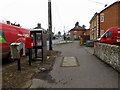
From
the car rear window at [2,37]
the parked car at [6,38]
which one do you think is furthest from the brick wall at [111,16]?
the car rear window at [2,37]

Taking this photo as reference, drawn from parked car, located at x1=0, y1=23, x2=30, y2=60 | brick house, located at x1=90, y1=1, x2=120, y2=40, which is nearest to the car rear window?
parked car, located at x1=0, y1=23, x2=30, y2=60

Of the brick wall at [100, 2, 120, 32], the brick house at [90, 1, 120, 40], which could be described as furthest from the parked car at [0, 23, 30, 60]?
the brick wall at [100, 2, 120, 32]

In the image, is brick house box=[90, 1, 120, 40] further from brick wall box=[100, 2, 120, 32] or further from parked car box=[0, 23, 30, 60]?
parked car box=[0, 23, 30, 60]

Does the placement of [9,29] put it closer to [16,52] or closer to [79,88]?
[16,52]

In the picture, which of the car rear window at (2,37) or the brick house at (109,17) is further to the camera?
the brick house at (109,17)

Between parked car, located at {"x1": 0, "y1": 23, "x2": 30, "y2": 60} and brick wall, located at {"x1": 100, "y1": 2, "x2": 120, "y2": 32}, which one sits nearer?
parked car, located at {"x1": 0, "y1": 23, "x2": 30, "y2": 60}

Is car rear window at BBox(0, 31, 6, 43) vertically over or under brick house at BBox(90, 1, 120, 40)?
under

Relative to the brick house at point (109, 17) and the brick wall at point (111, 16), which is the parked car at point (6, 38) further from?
the brick wall at point (111, 16)

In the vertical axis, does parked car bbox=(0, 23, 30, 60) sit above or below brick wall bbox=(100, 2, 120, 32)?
below

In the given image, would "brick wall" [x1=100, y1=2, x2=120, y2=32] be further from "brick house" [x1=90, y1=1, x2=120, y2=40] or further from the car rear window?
the car rear window

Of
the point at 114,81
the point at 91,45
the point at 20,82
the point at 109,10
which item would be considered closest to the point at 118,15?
the point at 109,10

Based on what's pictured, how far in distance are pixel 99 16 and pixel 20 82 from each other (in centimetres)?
1868

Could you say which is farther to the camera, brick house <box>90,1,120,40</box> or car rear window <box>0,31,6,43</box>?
brick house <box>90,1,120,40</box>

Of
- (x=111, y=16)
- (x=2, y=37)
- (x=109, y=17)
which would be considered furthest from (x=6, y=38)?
(x=111, y=16)
